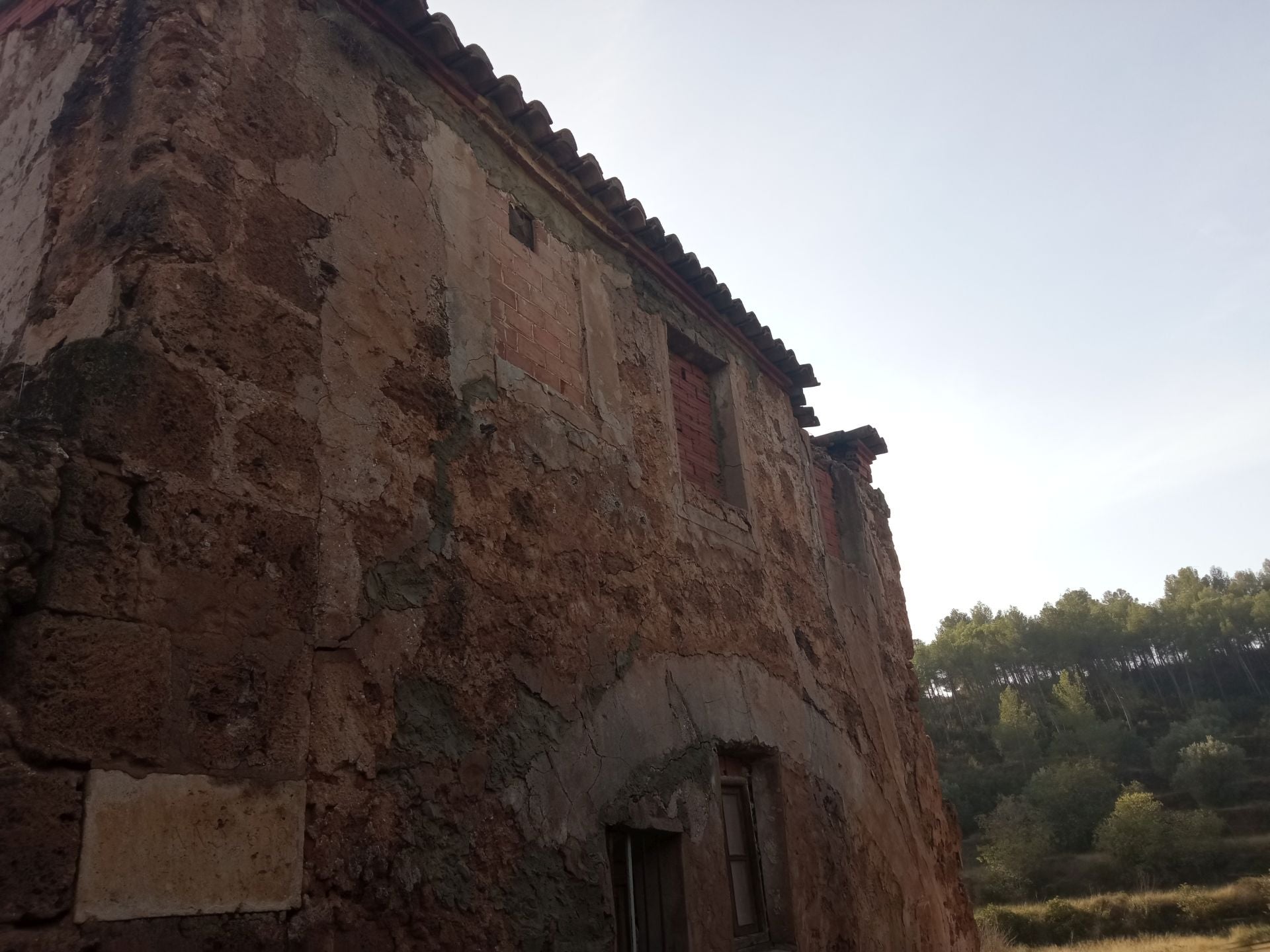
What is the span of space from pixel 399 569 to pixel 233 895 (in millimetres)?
1044

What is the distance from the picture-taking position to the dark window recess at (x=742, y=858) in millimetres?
4332

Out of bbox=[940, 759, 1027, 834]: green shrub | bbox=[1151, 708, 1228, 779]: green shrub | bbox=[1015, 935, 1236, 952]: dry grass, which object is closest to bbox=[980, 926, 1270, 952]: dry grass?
bbox=[1015, 935, 1236, 952]: dry grass

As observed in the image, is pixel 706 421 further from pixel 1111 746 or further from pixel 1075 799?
pixel 1111 746

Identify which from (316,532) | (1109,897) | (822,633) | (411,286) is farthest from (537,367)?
(1109,897)

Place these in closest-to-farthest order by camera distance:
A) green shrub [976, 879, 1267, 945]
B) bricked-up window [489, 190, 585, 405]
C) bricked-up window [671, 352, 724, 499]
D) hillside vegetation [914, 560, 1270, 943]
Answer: bricked-up window [489, 190, 585, 405], bricked-up window [671, 352, 724, 499], green shrub [976, 879, 1267, 945], hillside vegetation [914, 560, 1270, 943]

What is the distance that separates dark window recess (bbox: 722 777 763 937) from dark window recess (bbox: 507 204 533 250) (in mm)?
2772

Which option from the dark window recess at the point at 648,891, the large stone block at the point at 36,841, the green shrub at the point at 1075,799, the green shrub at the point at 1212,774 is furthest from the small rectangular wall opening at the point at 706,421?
the green shrub at the point at 1212,774

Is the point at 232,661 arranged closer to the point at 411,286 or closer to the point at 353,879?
the point at 353,879

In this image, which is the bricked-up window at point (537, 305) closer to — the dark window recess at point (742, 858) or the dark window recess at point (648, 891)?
the dark window recess at point (648, 891)

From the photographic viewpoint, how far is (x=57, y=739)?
6.44 ft

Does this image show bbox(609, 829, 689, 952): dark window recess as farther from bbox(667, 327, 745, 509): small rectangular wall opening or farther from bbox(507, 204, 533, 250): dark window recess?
bbox(507, 204, 533, 250): dark window recess

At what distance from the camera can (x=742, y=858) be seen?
4492mm

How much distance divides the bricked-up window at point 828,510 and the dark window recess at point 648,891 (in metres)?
3.17

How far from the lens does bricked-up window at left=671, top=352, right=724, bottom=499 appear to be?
5.22 m
